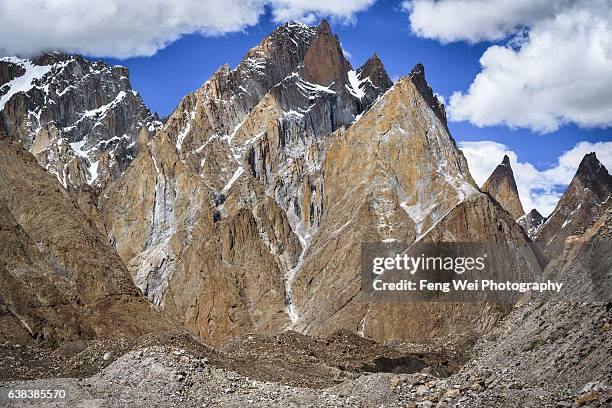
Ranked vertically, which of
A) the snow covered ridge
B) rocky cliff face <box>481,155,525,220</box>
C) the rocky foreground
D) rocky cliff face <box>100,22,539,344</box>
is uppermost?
the snow covered ridge

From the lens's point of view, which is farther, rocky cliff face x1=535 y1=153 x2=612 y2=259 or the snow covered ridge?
the snow covered ridge

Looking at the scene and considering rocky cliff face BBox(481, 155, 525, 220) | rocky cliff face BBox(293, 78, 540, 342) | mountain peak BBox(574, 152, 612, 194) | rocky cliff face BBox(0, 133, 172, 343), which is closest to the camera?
rocky cliff face BBox(0, 133, 172, 343)

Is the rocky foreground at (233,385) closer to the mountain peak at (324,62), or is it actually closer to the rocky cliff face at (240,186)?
the rocky cliff face at (240,186)

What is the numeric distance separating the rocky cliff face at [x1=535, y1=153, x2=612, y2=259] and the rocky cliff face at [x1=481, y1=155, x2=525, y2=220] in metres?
17.1

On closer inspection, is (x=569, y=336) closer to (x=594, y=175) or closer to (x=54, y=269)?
(x=54, y=269)

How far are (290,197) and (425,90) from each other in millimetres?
33326

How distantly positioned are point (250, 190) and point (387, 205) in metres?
27.3

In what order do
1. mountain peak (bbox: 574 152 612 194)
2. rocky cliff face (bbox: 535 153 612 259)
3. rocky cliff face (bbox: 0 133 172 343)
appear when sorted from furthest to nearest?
mountain peak (bbox: 574 152 612 194) < rocky cliff face (bbox: 535 153 612 259) < rocky cliff face (bbox: 0 133 172 343)

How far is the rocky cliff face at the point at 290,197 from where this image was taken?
10719 centimetres

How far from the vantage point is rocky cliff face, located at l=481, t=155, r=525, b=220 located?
195000 mm

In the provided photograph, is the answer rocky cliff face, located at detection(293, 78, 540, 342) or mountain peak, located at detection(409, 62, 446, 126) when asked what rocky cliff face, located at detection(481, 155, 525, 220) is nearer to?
mountain peak, located at detection(409, 62, 446, 126)

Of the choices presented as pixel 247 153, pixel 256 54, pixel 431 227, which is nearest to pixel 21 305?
pixel 431 227

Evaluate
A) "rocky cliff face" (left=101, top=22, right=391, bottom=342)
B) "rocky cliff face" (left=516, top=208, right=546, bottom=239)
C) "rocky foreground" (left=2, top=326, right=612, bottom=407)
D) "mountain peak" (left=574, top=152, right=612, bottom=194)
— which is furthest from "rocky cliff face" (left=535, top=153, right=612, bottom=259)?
"rocky foreground" (left=2, top=326, right=612, bottom=407)

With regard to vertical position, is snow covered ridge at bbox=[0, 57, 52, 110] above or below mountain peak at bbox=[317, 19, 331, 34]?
above
